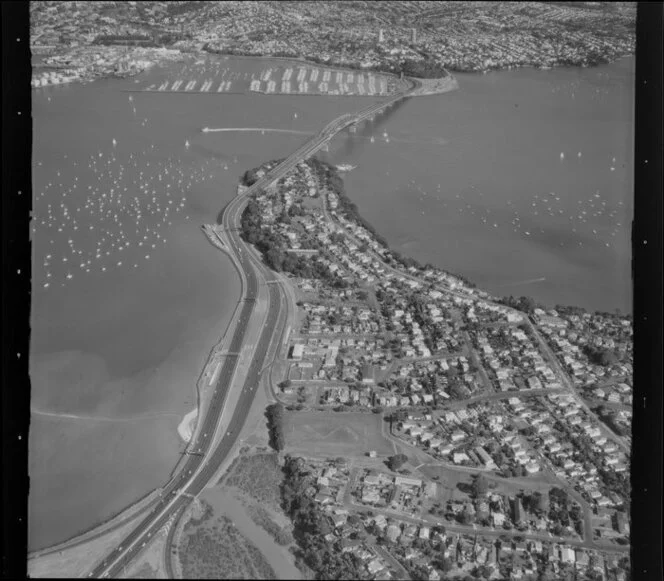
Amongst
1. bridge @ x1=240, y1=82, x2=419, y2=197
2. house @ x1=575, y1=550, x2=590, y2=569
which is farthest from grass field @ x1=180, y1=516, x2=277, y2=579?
bridge @ x1=240, y1=82, x2=419, y2=197

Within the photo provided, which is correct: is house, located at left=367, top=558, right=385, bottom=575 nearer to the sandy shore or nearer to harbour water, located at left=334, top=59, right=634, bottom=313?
the sandy shore

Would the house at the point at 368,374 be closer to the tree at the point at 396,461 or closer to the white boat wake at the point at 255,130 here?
the tree at the point at 396,461

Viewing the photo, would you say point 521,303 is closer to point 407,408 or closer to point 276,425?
point 407,408

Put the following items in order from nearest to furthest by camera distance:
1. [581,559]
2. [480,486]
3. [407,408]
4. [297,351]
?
[581,559]
[480,486]
[407,408]
[297,351]

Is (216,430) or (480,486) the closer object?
(480,486)

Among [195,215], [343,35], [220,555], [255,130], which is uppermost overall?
[343,35]

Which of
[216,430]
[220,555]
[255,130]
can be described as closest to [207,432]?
[216,430]
